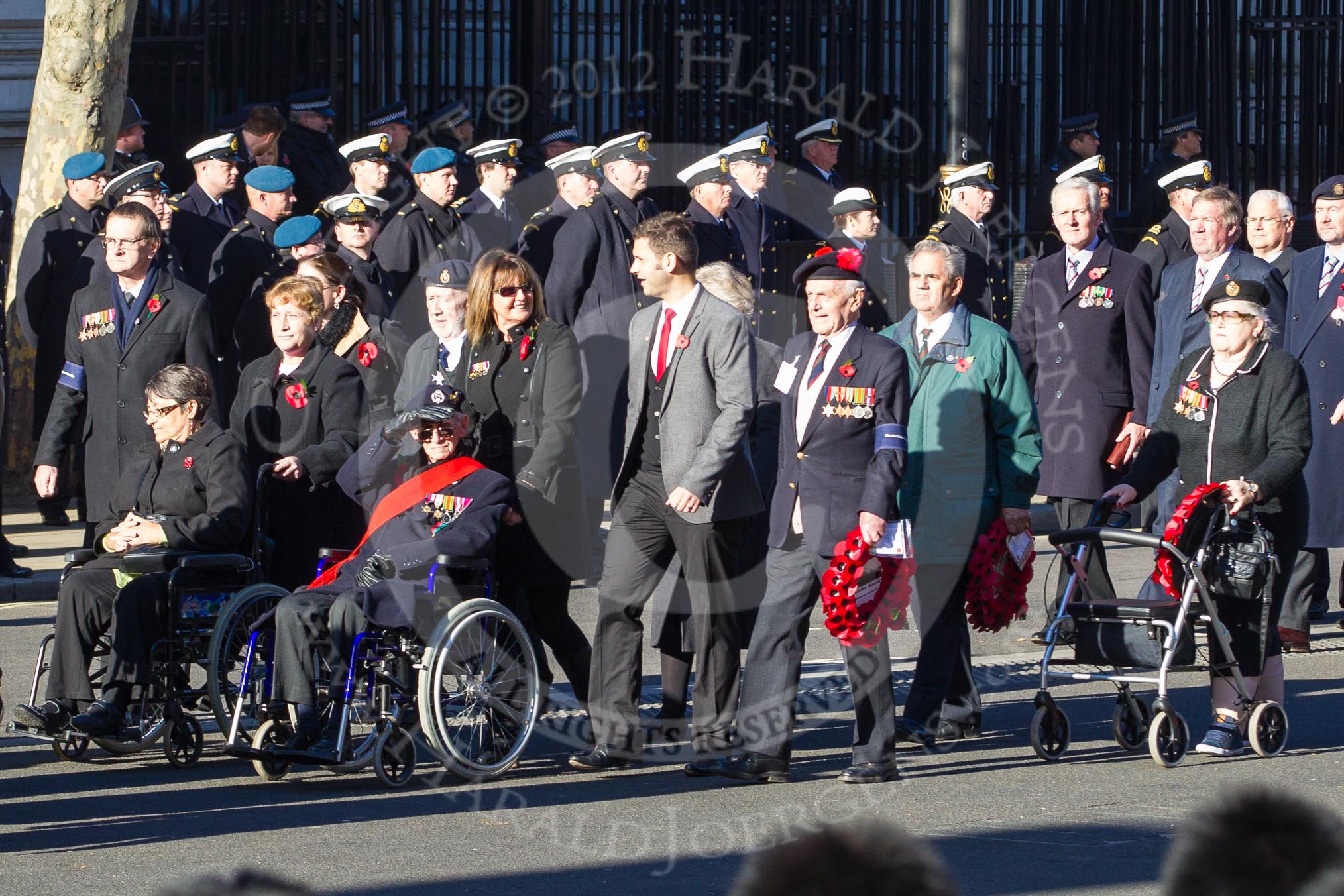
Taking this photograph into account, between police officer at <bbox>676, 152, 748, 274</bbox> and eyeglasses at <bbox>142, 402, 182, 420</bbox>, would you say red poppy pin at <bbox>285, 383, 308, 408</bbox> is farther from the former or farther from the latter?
police officer at <bbox>676, 152, 748, 274</bbox>

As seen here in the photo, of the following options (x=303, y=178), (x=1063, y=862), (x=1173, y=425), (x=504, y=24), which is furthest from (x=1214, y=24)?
(x=1063, y=862)

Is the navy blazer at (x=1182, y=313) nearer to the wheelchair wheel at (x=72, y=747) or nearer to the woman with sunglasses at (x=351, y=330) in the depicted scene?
the woman with sunglasses at (x=351, y=330)

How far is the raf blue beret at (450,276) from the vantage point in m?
7.98

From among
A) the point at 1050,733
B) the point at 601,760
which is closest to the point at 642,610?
the point at 601,760

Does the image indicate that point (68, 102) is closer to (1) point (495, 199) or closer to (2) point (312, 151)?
(2) point (312, 151)

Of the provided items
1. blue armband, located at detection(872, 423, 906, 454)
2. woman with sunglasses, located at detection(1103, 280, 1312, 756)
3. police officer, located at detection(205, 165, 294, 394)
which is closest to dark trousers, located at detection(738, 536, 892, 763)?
blue armband, located at detection(872, 423, 906, 454)

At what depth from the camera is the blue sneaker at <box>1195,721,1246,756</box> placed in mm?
7004

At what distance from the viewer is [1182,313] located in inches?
382

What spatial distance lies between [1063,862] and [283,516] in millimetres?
3409

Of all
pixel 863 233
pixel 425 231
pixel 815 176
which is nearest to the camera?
pixel 425 231

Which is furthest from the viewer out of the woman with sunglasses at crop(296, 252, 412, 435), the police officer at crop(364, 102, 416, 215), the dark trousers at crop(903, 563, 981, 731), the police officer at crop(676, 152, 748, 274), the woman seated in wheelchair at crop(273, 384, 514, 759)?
the police officer at crop(364, 102, 416, 215)

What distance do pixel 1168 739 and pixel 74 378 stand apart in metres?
4.61

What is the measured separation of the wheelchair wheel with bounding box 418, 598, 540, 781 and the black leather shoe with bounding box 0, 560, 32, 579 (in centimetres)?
449

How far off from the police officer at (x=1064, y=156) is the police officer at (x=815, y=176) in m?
1.74
